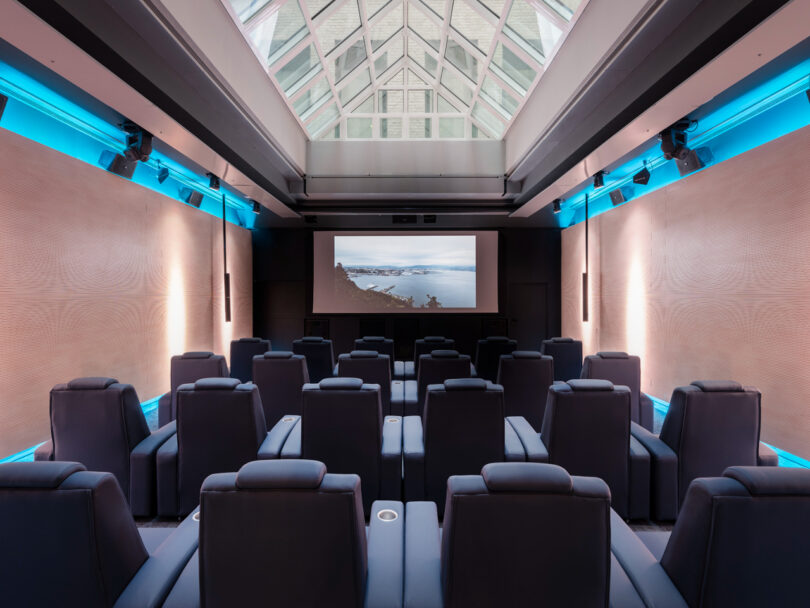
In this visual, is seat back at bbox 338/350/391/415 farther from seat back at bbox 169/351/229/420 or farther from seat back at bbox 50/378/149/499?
seat back at bbox 50/378/149/499

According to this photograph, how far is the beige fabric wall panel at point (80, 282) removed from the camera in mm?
3318

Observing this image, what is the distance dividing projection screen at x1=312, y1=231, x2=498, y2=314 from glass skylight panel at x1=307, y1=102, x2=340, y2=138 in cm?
249

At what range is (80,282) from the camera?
4.09m

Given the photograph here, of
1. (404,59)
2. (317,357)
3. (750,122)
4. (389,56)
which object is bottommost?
(317,357)

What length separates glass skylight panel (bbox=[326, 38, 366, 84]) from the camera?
18.5 feet

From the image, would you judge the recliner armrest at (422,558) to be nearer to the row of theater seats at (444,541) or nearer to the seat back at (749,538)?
the row of theater seats at (444,541)

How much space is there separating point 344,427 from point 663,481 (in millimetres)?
1928

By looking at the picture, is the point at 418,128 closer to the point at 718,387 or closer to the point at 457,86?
the point at 457,86

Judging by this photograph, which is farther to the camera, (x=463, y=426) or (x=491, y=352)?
(x=491, y=352)

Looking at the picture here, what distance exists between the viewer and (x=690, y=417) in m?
2.36

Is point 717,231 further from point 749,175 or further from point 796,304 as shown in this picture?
point 796,304

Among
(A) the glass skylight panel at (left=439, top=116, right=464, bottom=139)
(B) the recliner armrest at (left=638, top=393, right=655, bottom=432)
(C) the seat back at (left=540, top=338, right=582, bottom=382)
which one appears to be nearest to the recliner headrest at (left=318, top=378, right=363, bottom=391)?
(B) the recliner armrest at (left=638, top=393, right=655, bottom=432)

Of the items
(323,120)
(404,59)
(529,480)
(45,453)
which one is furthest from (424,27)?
(529,480)

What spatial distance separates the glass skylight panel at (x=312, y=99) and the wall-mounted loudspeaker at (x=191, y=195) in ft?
6.21
